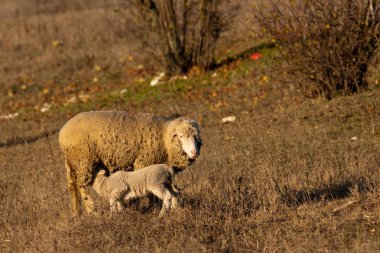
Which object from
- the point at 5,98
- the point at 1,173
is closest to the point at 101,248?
the point at 1,173

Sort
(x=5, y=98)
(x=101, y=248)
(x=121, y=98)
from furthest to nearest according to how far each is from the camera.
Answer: (x=5, y=98) → (x=121, y=98) → (x=101, y=248)

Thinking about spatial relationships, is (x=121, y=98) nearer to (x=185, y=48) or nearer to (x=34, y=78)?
(x=185, y=48)

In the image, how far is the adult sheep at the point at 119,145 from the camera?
28.8 feet

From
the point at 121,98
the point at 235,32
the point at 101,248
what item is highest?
the point at 235,32

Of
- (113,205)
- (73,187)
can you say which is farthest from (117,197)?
(73,187)

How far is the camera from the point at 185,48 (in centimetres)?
2111

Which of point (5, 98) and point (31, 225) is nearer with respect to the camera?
point (31, 225)

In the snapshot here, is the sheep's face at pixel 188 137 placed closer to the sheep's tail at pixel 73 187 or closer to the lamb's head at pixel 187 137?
the lamb's head at pixel 187 137

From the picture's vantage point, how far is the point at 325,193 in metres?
8.75

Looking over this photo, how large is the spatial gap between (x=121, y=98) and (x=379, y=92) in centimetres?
797

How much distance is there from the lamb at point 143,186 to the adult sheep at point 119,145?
1.59ft

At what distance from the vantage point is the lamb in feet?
26.2

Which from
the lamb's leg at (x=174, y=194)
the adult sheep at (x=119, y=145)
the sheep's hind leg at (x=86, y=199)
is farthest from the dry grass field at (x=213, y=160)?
the adult sheep at (x=119, y=145)

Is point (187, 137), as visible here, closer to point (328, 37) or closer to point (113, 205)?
point (113, 205)
